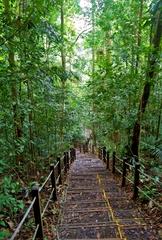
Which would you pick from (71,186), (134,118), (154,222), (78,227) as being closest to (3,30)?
(78,227)

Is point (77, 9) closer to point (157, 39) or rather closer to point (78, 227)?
point (157, 39)

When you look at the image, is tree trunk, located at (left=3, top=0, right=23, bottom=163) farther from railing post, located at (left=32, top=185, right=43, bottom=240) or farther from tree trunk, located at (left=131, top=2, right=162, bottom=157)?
tree trunk, located at (left=131, top=2, right=162, bottom=157)

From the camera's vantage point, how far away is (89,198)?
23.0ft

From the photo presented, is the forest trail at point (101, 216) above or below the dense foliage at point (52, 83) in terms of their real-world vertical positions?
below

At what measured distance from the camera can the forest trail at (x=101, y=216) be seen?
4598 millimetres

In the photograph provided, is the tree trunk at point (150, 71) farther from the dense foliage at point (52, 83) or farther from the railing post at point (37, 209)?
the railing post at point (37, 209)

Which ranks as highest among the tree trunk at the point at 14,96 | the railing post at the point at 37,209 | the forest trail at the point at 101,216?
the tree trunk at the point at 14,96

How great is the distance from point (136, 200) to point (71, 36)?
13.1m

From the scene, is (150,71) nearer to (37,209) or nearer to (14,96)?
(14,96)

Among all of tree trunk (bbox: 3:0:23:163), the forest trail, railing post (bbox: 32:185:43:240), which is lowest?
the forest trail

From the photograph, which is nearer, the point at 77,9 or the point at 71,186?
the point at 71,186

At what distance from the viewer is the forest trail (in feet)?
15.1

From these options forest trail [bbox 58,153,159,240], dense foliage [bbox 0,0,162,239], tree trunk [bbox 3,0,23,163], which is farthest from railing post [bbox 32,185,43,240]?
tree trunk [bbox 3,0,23,163]

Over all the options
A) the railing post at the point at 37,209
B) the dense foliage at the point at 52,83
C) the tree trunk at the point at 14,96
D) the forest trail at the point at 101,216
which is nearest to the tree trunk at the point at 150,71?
the dense foliage at the point at 52,83
